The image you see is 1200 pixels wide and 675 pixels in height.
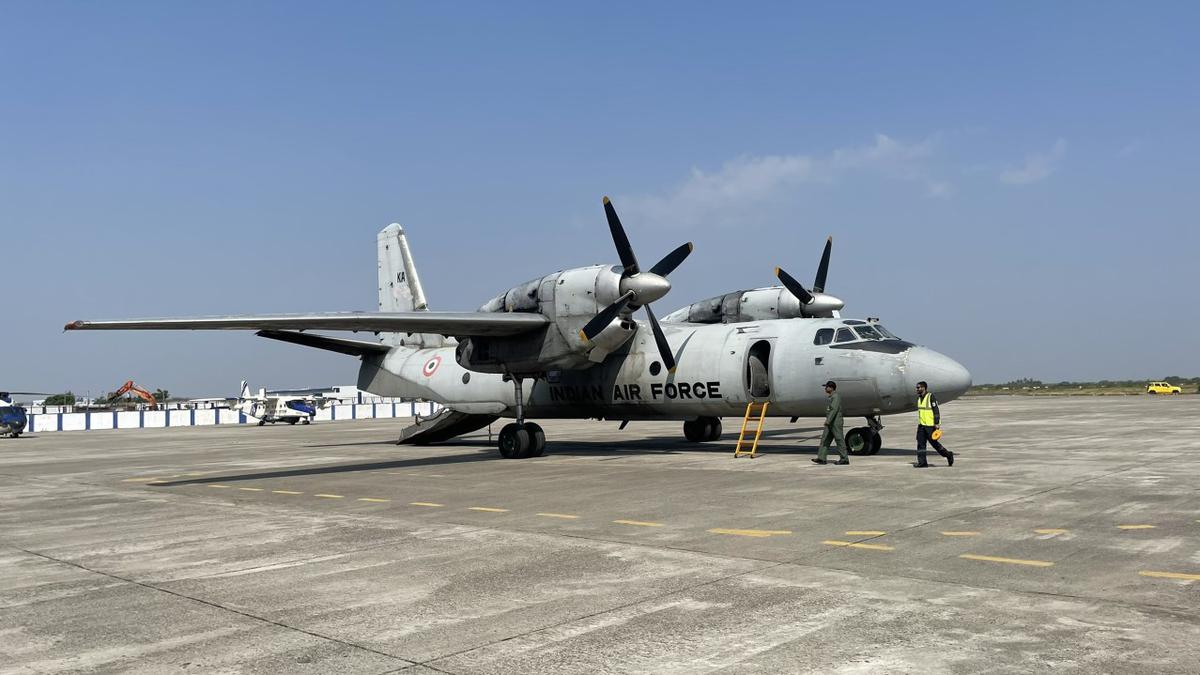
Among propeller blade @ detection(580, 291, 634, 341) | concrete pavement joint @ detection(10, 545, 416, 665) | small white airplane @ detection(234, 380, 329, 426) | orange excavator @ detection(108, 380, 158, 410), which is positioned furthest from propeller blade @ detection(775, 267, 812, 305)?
orange excavator @ detection(108, 380, 158, 410)

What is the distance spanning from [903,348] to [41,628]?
16.8 m

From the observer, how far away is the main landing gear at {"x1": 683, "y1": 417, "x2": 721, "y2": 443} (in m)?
26.9

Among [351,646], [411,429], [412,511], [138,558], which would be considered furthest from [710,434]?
[351,646]

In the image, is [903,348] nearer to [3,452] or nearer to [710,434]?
[710,434]

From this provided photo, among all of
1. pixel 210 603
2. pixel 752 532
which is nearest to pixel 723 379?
pixel 752 532

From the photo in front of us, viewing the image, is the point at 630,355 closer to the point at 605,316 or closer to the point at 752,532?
the point at 605,316

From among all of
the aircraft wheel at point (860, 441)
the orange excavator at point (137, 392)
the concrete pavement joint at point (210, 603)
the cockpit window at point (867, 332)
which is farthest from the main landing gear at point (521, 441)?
the orange excavator at point (137, 392)

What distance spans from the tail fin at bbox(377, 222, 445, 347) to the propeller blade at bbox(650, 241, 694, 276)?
34.1ft

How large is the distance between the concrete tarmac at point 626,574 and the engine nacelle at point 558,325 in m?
6.05

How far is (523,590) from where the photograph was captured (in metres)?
7.30

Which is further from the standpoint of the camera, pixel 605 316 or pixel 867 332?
pixel 605 316

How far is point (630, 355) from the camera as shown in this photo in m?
23.6

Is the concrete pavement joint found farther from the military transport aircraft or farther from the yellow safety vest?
the yellow safety vest

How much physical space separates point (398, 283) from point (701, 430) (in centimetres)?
1249
